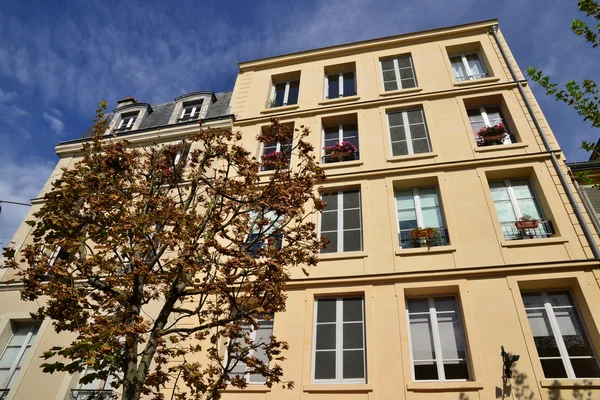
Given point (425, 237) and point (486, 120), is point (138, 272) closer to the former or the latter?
point (425, 237)

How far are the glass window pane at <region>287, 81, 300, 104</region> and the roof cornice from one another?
91cm

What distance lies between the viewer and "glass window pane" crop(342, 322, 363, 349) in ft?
24.7

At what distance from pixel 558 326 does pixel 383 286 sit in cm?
325

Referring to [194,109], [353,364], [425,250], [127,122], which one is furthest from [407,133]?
[127,122]

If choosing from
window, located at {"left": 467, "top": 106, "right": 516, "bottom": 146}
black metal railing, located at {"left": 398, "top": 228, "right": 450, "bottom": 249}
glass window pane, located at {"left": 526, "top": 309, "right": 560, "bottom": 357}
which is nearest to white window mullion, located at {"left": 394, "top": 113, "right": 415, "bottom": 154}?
window, located at {"left": 467, "top": 106, "right": 516, "bottom": 146}

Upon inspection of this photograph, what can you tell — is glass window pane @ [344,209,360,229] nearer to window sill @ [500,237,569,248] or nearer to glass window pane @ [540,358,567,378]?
window sill @ [500,237,569,248]

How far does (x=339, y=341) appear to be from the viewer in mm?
7641

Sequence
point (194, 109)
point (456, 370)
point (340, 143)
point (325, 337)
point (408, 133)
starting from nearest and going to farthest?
point (456, 370)
point (325, 337)
point (408, 133)
point (340, 143)
point (194, 109)

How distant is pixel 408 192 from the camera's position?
32.1 feet

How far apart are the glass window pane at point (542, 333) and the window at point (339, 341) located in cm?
316

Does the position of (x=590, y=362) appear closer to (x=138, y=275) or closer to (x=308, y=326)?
(x=308, y=326)

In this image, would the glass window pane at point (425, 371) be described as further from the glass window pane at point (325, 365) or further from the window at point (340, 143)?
the window at point (340, 143)

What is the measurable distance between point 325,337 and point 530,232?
5042mm

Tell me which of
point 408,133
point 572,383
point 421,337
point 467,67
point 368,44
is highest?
point 368,44
